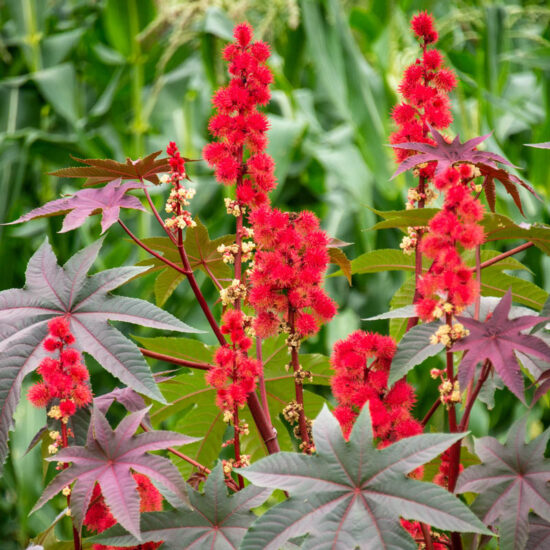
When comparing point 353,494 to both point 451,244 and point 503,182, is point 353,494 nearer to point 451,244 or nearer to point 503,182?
point 451,244

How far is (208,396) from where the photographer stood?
0.60 meters

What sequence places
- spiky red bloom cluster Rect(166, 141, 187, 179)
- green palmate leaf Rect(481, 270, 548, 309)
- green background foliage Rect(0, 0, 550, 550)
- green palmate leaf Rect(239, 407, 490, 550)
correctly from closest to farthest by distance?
green palmate leaf Rect(239, 407, 490, 550) < spiky red bloom cluster Rect(166, 141, 187, 179) < green palmate leaf Rect(481, 270, 548, 309) < green background foliage Rect(0, 0, 550, 550)

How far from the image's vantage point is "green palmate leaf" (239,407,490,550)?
33 cm

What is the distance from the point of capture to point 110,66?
2473 mm

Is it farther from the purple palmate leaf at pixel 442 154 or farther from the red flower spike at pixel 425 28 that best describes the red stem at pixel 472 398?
the red flower spike at pixel 425 28

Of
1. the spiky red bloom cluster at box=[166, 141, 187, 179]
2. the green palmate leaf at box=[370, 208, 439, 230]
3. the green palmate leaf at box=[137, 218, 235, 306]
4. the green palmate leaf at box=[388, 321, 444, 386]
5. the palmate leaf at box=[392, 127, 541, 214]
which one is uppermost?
the spiky red bloom cluster at box=[166, 141, 187, 179]

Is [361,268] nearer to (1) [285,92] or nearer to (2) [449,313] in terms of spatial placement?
(2) [449,313]

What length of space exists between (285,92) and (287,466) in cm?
190

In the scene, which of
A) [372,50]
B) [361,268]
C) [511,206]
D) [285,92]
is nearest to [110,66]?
[285,92]

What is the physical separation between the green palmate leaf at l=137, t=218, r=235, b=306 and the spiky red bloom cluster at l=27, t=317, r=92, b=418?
6.6 inches

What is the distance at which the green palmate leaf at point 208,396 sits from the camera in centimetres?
58

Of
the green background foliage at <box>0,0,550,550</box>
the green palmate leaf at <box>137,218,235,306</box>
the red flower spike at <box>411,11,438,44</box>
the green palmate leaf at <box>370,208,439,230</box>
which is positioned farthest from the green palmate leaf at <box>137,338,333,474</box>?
the green background foliage at <box>0,0,550,550</box>

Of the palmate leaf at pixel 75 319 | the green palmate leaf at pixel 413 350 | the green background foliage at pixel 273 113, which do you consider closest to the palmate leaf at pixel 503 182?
the green palmate leaf at pixel 413 350

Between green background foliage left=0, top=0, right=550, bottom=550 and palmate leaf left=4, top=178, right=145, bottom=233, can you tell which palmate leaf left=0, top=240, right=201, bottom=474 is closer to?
palmate leaf left=4, top=178, right=145, bottom=233
